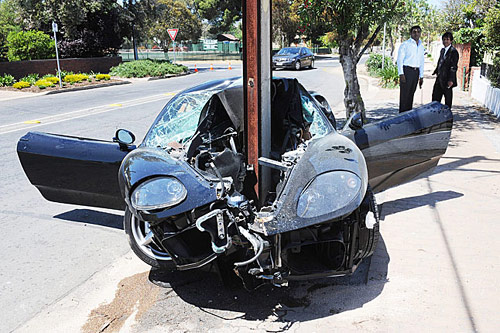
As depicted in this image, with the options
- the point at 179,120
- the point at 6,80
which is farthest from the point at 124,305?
the point at 6,80

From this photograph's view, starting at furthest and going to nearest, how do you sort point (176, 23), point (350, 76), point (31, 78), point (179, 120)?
point (176, 23) < point (31, 78) < point (350, 76) < point (179, 120)

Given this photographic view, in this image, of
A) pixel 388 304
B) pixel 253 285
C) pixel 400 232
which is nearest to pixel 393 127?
pixel 400 232

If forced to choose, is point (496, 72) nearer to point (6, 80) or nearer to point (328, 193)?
point (328, 193)

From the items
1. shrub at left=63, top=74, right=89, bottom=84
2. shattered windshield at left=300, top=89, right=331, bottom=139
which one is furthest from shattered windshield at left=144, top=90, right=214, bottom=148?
shrub at left=63, top=74, right=89, bottom=84

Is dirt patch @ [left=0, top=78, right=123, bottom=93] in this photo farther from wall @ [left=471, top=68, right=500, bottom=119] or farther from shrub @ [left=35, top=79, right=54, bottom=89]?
wall @ [left=471, top=68, right=500, bottom=119]

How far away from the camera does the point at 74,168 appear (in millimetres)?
4734

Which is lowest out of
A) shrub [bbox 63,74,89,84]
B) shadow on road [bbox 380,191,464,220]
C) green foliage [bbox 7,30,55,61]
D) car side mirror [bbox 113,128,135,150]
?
shadow on road [bbox 380,191,464,220]

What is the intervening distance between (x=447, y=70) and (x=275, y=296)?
286 inches

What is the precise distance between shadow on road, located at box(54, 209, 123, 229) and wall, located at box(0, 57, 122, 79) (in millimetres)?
19497

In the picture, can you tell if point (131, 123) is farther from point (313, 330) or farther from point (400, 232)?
point (313, 330)

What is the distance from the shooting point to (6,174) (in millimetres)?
7219

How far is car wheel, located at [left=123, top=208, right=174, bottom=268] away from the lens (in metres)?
3.58

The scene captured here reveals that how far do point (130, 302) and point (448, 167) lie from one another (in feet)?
18.0

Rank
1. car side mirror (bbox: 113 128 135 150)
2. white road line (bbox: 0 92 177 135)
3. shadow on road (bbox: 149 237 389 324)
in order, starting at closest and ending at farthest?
A: shadow on road (bbox: 149 237 389 324) < car side mirror (bbox: 113 128 135 150) < white road line (bbox: 0 92 177 135)
